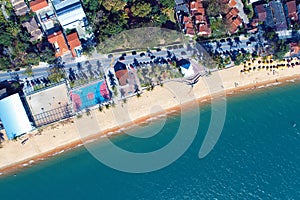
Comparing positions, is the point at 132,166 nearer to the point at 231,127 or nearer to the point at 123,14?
the point at 231,127

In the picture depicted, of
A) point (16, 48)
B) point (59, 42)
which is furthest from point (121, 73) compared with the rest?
point (16, 48)

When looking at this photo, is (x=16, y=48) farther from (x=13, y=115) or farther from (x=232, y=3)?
(x=232, y=3)

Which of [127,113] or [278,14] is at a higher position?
[278,14]

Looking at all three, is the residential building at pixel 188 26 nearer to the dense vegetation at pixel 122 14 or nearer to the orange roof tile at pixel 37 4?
the dense vegetation at pixel 122 14

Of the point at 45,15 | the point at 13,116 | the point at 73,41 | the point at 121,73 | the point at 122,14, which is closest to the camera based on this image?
the point at 13,116

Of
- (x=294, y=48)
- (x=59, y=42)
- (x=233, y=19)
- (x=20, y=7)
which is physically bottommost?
(x=294, y=48)

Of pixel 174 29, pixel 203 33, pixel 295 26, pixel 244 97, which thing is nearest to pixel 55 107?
pixel 174 29

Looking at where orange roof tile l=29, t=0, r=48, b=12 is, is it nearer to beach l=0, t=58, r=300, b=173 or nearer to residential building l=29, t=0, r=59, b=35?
residential building l=29, t=0, r=59, b=35
